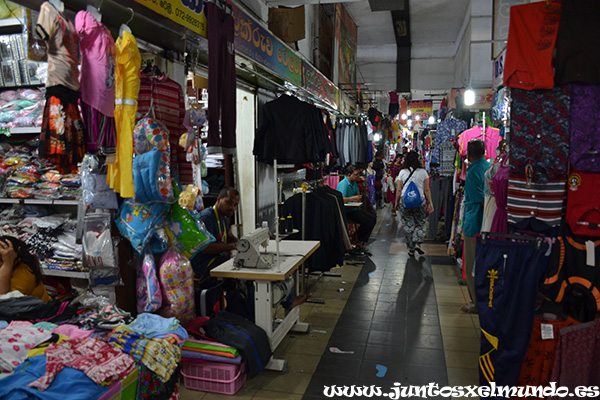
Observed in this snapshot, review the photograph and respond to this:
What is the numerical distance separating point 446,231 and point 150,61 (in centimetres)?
721

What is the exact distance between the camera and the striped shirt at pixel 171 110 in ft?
10.9

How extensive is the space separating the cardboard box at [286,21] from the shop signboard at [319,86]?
849mm

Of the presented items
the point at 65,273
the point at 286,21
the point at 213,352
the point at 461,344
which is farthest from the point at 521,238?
the point at 286,21

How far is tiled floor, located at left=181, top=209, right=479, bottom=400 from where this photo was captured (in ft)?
11.8

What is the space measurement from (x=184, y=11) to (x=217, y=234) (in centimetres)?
196

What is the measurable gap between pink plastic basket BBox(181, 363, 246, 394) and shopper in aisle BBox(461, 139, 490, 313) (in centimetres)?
269

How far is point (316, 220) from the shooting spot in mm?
5848

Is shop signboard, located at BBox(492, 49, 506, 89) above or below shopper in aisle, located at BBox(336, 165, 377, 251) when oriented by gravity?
above

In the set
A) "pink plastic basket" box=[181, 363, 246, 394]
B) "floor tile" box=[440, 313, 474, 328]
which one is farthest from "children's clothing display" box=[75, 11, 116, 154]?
"floor tile" box=[440, 313, 474, 328]

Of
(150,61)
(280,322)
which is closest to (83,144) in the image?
(150,61)

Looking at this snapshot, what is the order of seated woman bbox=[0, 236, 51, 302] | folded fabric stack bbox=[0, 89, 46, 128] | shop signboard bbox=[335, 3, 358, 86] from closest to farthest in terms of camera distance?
seated woman bbox=[0, 236, 51, 302]
folded fabric stack bbox=[0, 89, 46, 128]
shop signboard bbox=[335, 3, 358, 86]

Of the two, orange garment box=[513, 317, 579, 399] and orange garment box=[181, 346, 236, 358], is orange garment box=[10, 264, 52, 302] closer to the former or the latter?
orange garment box=[181, 346, 236, 358]

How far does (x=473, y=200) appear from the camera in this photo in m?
4.89

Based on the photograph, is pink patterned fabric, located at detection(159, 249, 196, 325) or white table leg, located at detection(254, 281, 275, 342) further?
white table leg, located at detection(254, 281, 275, 342)
